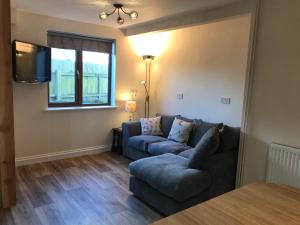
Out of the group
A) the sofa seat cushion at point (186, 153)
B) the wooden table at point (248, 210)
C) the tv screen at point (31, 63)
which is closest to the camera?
the wooden table at point (248, 210)

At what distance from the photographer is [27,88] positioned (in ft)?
13.1

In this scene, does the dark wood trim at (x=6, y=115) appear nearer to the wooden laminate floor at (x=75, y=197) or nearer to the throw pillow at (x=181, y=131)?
the wooden laminate floor at (x=75, y=197)

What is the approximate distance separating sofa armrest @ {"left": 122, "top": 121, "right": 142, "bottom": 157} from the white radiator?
2417 millimetres

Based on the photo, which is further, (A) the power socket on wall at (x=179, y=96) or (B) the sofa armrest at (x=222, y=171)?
(A) the power socket on wall at (x=179, y=96)

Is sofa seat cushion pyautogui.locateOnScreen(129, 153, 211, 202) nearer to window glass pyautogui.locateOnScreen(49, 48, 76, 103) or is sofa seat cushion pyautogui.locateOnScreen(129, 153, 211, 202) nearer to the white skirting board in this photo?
the white skirting board

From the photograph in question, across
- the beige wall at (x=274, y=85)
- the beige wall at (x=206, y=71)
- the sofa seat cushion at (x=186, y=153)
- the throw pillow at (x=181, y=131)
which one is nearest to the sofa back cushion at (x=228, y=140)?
the beige wall at (x=274, y=85)

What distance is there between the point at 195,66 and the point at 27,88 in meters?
2.85

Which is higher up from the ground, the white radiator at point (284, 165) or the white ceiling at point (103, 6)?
the white ceiling at point (103, 6)

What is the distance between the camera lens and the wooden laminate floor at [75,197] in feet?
8.66

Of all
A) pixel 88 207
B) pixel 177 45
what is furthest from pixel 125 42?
pixel 88 207

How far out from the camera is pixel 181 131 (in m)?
4.21

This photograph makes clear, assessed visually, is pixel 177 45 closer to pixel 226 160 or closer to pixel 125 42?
pixel 125 42

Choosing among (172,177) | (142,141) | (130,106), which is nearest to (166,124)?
(142,141)

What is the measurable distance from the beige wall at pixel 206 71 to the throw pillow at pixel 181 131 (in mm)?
419
